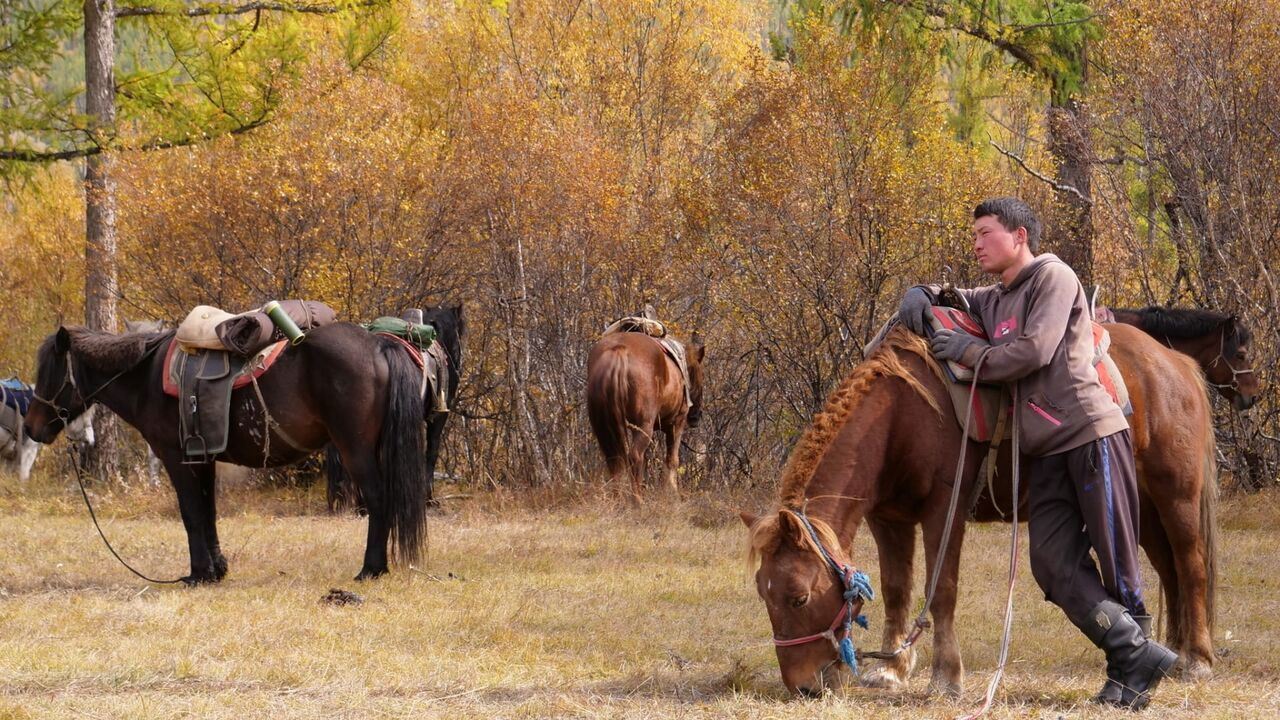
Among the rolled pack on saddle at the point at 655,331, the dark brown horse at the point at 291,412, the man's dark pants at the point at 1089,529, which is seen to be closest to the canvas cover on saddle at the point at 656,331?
the rolled pack on saddle at the point at 655,331

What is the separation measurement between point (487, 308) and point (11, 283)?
13.2 meters

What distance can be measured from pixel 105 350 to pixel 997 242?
6.10m

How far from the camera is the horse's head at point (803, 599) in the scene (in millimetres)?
4434

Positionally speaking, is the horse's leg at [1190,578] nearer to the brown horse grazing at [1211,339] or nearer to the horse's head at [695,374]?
the brown horse grazing at [1211,339]

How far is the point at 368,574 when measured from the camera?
7.89 metres

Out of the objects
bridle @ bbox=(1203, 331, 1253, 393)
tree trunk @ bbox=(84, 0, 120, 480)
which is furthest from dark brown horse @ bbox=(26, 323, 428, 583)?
tree trunk @ bbox=(84, 0, 120, 480)

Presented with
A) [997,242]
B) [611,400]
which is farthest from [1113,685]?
[611,400]

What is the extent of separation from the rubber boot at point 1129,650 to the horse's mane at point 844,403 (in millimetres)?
978

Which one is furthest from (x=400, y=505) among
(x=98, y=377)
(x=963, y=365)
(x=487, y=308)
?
(x=487, y=308)

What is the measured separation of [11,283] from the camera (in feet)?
76.9

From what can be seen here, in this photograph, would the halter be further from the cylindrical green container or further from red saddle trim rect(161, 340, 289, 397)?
red saddle trim rect(161, 340, 289, 397)

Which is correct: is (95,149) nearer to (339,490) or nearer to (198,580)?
(339,490)

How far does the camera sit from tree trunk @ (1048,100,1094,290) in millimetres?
12094

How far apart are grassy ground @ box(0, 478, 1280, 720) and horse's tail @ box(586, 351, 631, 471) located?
53.2 inches
